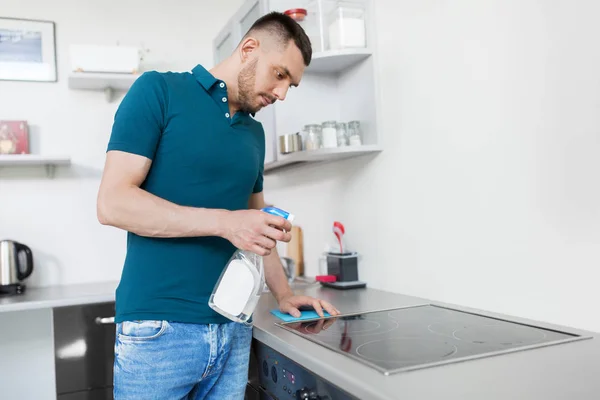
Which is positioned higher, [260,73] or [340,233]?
[260,73]

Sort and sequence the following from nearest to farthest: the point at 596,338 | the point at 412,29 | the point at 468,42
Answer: the point at 596,338 → the point at 468,42 → the point at 412,29

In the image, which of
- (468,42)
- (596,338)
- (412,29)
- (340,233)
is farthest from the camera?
(340,233)

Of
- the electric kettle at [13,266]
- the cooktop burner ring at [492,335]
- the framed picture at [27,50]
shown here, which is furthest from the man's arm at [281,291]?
the framed picture at [27,50]

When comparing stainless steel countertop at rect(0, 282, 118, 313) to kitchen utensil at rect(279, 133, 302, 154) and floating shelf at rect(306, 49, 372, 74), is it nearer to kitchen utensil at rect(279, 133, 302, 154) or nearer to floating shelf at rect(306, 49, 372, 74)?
kitchen utensil at rect(279, 133, 302, 154)

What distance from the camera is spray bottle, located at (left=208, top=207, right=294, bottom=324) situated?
114 cm

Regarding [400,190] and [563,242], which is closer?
[563,242]

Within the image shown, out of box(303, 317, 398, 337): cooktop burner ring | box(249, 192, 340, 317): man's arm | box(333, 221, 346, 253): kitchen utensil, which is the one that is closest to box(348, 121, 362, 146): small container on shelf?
box(333, 221, 346, 253): kitchen utensil

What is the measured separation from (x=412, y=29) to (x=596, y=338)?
106 cm

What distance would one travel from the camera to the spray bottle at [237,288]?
3.76ft

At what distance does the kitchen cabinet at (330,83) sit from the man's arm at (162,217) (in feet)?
2.67

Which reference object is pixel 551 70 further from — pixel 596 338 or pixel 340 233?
pixel 340 233

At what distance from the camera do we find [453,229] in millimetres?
1599

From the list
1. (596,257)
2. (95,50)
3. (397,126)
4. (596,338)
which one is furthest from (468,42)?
(95,50)

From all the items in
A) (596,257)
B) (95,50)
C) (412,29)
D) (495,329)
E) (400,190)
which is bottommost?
(495,329)
